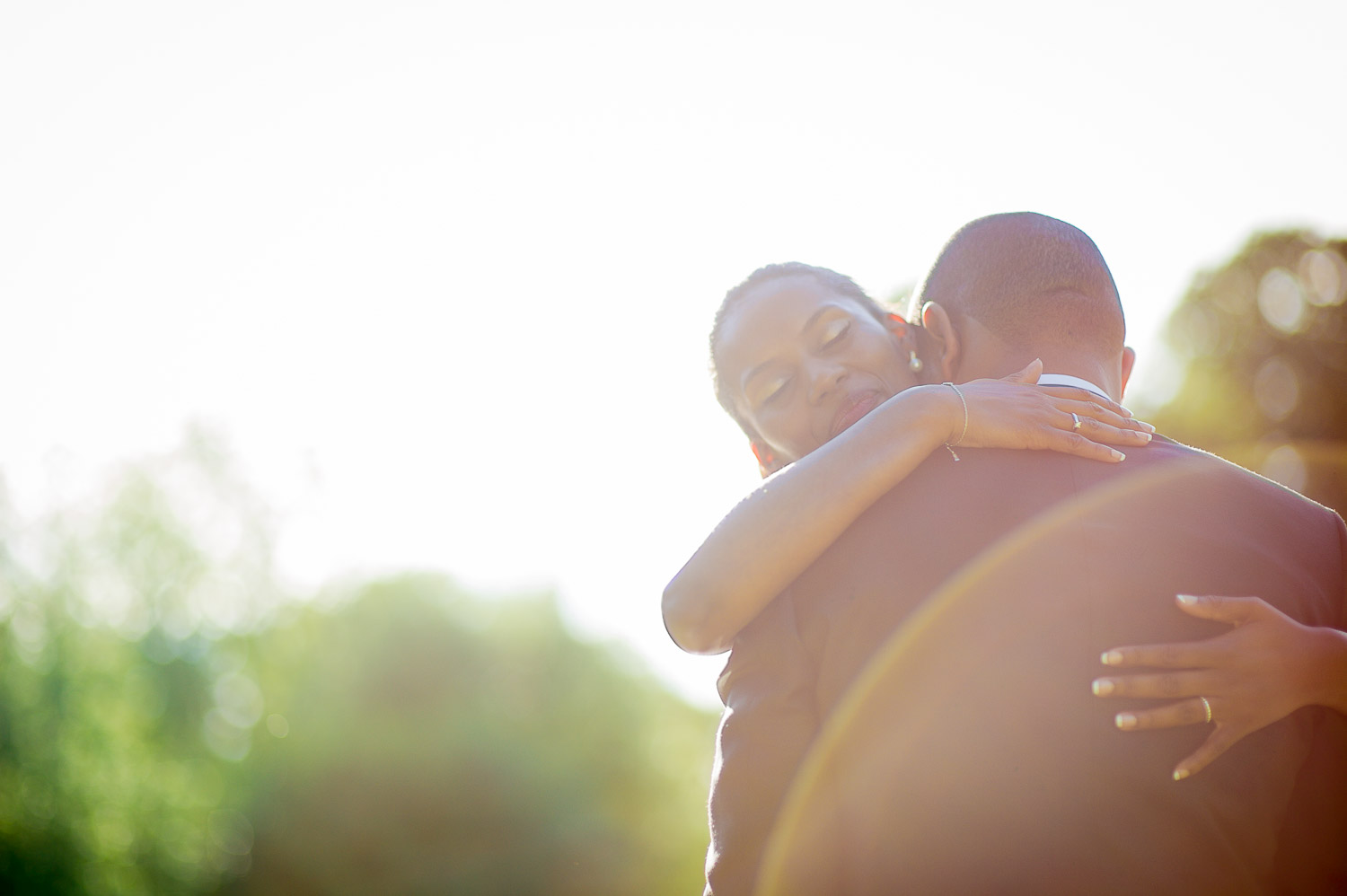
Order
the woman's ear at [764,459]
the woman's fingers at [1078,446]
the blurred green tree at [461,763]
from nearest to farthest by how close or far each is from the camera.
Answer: the woman's fingers at [1078,446] → the woman's ear at [764,459] → the blurred green tree at [461,763]

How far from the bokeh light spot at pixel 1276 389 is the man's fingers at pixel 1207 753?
56.6ft

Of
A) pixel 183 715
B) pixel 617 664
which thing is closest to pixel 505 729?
pixel 617 664

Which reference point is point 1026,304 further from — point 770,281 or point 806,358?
point 770,281

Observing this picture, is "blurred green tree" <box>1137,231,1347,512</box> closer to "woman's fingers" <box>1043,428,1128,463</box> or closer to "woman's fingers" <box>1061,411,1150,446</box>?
"woman's fingers" <box>1061,411,1150,446</box>

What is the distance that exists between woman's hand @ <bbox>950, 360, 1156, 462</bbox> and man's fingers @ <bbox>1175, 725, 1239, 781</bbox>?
2.16 ft

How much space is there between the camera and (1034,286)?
280 cm

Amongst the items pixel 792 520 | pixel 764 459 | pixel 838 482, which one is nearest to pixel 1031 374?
pixel 838 482

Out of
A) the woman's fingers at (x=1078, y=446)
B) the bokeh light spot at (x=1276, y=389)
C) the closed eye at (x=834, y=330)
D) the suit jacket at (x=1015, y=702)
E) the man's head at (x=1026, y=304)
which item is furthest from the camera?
the bokeh light spot at (x=1276, y=389)

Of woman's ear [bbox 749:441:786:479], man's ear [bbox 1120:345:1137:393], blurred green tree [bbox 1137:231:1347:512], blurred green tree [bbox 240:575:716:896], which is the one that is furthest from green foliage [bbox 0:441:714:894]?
man's ear [bbox 1120:345:1137:393]

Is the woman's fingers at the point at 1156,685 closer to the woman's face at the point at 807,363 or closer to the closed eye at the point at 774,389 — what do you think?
the woman's face at the point at 807,363

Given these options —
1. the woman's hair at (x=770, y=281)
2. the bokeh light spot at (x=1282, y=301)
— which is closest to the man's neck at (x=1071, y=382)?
the woman's hair at (x=770, y=281)

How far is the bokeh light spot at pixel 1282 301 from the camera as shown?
16891 millimetres

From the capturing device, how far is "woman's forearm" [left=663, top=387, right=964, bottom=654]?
91.4 inches

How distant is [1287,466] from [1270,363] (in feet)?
6.79
